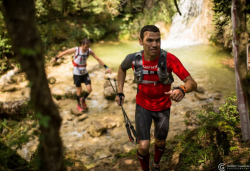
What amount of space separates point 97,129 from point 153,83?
2929 mm

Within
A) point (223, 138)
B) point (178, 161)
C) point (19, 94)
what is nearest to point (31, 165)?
point (178, 161)

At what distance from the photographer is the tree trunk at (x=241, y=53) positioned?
1890 mm

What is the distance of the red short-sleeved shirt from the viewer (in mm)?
2855

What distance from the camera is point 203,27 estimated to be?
14812mm

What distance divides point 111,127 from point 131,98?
200 cm

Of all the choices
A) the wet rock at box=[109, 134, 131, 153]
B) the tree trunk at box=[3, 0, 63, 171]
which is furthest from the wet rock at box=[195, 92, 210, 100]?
the tree trunk at box=[3, 0, 63, 171]

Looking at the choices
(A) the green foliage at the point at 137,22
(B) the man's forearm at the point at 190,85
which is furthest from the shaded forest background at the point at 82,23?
(B) the man's forearm at the point at 190,85

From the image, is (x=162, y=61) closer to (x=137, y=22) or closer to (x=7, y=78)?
(x=7, y=78)

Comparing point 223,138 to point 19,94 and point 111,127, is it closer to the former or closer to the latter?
point 111,127

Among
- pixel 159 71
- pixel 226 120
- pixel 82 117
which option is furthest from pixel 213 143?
pixel 82 117

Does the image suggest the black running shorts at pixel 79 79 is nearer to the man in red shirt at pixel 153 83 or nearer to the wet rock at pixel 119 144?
the wet rock at pixel 119 144

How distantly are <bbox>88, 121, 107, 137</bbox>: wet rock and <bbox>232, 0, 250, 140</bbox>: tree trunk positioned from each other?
386 cm

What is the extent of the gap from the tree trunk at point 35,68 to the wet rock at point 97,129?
404 cm

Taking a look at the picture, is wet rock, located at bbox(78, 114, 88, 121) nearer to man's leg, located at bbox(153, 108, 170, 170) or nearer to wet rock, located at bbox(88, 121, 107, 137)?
wet rock, located at bbox(88, 121, 107, 137)
